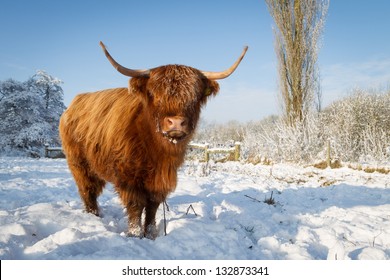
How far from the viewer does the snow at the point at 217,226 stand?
222cm

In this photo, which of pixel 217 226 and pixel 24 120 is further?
pixel 24 120

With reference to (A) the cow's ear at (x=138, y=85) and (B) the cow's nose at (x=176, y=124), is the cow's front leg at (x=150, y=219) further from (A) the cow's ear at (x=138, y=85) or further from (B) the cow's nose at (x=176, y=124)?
(A) the cow's ear at (x=138, y=85)

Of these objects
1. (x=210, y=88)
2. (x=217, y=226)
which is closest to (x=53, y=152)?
(x=210, y=88)

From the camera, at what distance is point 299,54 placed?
13859 mm

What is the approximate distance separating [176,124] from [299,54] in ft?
43.4

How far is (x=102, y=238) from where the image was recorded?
234 centimetres

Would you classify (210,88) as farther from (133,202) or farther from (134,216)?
(134,216)

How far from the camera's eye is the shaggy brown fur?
254cm

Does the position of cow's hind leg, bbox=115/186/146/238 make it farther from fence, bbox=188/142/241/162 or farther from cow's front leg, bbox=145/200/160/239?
fence, bbox=188/142/241/162

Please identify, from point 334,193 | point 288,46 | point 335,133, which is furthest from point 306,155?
point 334,193

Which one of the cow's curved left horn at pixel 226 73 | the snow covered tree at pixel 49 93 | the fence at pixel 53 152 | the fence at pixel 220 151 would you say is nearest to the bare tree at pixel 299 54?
the fence at pixel 220 151

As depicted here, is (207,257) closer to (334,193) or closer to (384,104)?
(334,193)

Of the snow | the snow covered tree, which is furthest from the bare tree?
the snow covered tree

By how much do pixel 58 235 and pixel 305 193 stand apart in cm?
473
